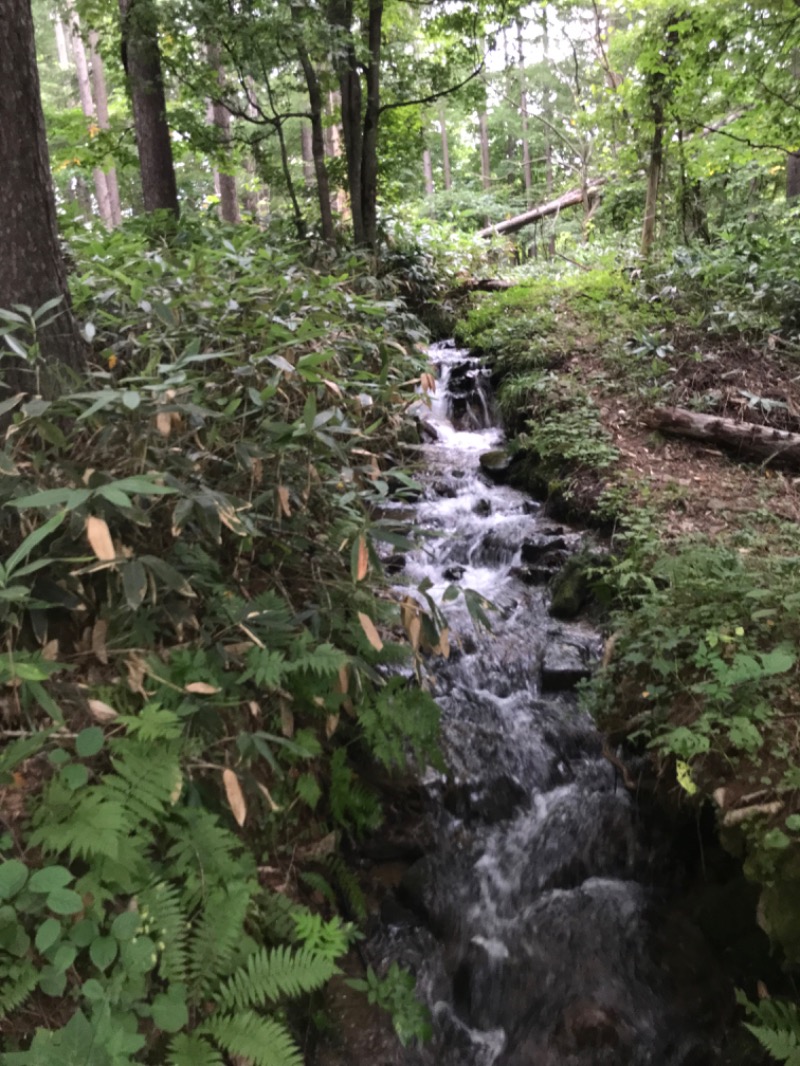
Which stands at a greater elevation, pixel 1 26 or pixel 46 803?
pixel 1 26

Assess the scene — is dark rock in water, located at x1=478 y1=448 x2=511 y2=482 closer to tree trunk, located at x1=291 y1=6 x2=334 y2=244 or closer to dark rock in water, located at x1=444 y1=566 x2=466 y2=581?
dark rock in water, located at x1=444 y1=566 x2=466 y2=581

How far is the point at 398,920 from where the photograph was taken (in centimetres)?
334

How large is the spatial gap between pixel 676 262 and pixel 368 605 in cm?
854

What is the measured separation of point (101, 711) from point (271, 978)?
42.6 inches

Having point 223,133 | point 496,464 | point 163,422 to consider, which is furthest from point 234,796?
point 223,133

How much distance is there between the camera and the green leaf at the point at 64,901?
1.89 metres

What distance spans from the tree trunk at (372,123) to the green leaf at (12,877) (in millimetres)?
9329

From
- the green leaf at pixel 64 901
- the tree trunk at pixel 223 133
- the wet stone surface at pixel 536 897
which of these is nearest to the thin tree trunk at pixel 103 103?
the tree trunk at pixel 223 133

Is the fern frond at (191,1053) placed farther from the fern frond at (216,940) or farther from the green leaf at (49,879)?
the green leaf at (49,879)

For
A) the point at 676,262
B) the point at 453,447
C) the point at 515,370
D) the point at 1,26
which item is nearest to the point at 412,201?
the point at 676,262

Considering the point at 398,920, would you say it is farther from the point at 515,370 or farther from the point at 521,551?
the point at 515,370

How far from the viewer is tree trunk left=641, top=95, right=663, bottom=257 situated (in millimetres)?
9359

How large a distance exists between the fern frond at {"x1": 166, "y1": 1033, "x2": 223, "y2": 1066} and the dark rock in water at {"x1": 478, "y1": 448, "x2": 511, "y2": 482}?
5954 millimetres

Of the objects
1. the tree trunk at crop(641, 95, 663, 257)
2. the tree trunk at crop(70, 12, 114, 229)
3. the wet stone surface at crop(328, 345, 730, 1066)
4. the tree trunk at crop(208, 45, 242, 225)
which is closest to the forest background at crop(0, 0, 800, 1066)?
the wet stone surface at crop(328, 345, 730, 1066)
